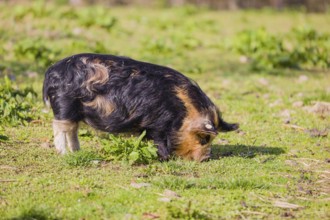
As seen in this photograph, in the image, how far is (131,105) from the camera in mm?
6820

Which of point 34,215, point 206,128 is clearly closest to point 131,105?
point 206,128

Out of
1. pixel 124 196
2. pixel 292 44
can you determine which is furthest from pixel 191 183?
pixel 292 44

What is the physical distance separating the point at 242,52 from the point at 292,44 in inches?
64.7

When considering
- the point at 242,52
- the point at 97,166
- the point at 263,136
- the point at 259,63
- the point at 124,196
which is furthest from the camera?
the point at 242,52

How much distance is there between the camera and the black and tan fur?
6.81 m

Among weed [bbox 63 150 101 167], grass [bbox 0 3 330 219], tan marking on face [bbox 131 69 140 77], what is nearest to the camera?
grass [bbox 0 3 330 219]

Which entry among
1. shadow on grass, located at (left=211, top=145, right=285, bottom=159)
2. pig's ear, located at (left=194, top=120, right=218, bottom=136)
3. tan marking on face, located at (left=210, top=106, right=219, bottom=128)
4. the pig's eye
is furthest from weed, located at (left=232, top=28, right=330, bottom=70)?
pig's ear, located at (left=194, top=120, right=218, bottom=136)

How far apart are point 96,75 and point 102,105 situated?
32 cm

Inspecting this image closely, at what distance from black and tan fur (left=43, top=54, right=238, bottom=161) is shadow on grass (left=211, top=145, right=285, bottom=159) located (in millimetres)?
632

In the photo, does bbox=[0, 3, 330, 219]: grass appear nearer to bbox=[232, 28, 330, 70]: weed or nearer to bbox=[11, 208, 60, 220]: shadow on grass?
bbox=[11, 208, 60, 220]: shadow on grass

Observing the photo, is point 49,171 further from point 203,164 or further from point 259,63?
point 259,63

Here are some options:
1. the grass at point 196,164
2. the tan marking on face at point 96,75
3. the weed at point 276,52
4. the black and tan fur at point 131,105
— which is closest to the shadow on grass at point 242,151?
the grass at point 196,164

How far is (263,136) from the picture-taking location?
8562 millimetres

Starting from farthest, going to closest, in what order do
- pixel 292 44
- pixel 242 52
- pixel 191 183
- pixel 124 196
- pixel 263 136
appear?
pixel 292 44 → pixel 242 52 → pixel 263 136 → pixel 191 183 → pixel 124 196
